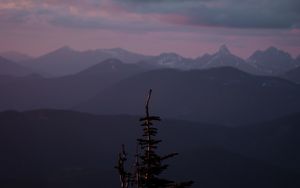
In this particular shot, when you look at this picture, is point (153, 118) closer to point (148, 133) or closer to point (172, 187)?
point (148, 133)

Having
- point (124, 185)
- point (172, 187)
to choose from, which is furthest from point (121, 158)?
point (172, 187)

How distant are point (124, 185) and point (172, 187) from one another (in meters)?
1.17

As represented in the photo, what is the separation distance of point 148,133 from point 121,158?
1.13 meters

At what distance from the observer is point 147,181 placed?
12055 millimetres

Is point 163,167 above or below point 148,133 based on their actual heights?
below

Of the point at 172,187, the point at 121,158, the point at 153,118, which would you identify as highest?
the point at 153,118

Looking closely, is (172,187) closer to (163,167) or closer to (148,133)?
(163,167)

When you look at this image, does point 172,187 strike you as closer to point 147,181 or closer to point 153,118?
point 147,181

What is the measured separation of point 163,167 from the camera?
39.2 ft

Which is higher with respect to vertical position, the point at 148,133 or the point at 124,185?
the point at 148,133

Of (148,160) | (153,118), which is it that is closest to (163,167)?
(148,160)

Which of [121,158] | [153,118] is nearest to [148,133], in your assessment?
[153,118]

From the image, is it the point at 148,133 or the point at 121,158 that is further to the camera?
the point at 148,133

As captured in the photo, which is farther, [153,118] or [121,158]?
[153,118]
